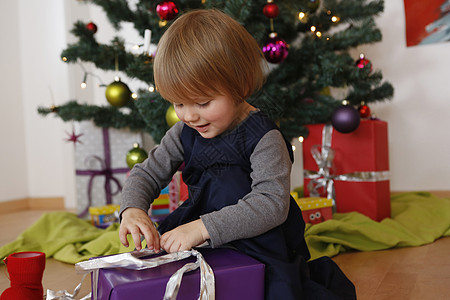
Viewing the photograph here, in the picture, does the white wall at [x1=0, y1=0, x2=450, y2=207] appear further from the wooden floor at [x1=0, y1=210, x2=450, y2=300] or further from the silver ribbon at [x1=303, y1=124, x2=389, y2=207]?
the wooden floor at [x1=0, y1=210, x2=450, y2=300]

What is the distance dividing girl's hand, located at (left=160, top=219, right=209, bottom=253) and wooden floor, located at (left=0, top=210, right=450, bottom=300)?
0.35 metres

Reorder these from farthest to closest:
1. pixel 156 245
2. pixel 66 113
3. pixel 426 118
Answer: pixel 426 118 → pixel 66 113 → pixel 156 245

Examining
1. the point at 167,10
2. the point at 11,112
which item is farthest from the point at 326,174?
the point at 11,112

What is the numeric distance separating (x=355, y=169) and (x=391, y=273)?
554 millimetres

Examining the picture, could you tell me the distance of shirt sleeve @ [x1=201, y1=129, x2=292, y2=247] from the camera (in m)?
0.68

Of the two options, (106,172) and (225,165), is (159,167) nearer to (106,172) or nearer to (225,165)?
(225,165)

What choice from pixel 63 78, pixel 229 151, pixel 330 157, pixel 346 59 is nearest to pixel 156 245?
pixel 229 151

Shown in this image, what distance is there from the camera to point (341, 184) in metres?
1.57

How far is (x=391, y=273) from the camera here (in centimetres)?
104

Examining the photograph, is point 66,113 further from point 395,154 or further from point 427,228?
point 395,154

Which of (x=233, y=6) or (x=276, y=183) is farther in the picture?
(x=233, y=6)

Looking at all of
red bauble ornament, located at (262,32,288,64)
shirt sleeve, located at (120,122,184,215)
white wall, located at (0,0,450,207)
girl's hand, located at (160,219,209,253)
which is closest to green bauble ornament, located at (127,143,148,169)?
red bauble ornament, located at (262,32,288,64)

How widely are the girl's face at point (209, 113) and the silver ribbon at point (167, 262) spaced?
216 millimetres

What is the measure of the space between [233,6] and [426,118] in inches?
47.5
